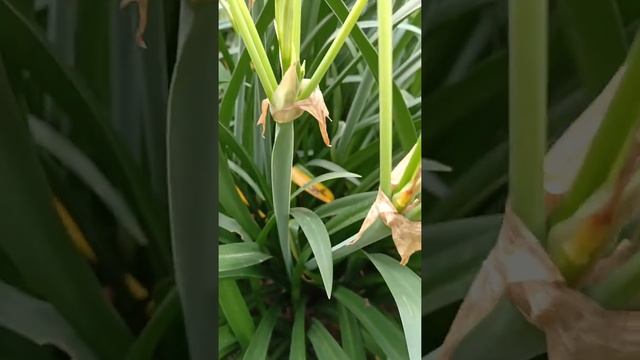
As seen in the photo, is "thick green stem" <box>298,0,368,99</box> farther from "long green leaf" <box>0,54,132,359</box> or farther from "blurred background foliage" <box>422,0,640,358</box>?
"long green leaf" <box>0,54,132,359</box>

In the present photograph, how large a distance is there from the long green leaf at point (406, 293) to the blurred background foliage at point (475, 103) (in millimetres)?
68

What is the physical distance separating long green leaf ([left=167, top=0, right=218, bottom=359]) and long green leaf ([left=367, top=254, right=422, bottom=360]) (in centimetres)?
15

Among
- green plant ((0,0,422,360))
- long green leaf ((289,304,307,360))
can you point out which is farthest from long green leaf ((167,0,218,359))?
long green leaf ((289,304,307,360))

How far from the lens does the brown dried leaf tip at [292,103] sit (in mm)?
565

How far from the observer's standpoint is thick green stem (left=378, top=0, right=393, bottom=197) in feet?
1.80

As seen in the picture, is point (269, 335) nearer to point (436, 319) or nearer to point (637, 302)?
point (436, 319)

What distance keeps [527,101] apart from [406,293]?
22 centimetres

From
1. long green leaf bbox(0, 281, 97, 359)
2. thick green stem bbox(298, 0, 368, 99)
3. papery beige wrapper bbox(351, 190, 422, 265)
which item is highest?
thick green stem bbox(298, 0, 368, 99)

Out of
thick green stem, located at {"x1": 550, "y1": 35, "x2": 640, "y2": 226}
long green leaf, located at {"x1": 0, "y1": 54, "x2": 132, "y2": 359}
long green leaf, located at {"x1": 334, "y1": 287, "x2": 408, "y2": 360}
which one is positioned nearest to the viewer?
thick green stem, located at {"x1": 550, "y1": 35, "x2": 640, "y2": 226}

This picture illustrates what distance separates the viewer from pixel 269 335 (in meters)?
0.63

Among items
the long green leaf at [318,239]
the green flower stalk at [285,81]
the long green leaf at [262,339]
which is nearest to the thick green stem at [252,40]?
the green flower stalk at [285,81]

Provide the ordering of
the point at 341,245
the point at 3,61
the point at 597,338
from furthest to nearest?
the point at 341,245 → the point at 3,61 → the point at 597,338

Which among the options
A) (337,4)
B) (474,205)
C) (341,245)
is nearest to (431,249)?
(474,205)

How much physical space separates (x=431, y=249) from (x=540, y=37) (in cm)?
16
